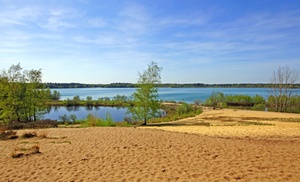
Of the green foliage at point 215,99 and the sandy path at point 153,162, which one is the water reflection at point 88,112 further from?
the sandy path at point 153,162

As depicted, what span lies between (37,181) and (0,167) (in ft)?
8.58

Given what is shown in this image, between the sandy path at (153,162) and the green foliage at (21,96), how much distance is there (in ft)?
79.1

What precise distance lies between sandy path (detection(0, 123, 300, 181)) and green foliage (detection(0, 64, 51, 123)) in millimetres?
24121

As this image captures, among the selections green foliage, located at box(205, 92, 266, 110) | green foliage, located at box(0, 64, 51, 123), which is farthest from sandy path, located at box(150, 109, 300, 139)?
green foliage, located at box(205, 92, 266, 110)

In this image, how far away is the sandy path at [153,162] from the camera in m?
7.31

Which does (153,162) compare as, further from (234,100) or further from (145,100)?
(234,100)

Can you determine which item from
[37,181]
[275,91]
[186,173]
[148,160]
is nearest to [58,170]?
[37,181]

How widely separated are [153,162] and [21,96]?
107 feet

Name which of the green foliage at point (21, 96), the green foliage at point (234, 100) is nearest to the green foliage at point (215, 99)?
the green foliage at point (234, 100)

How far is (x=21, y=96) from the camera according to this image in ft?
113

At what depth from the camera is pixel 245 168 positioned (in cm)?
782

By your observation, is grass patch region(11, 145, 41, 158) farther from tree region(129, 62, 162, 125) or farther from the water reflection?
the water reflection

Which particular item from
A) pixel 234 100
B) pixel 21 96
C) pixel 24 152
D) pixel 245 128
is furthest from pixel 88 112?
pixel 24 152

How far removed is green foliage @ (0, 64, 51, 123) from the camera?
1314 inches
